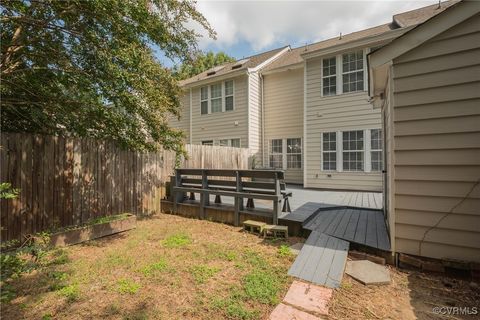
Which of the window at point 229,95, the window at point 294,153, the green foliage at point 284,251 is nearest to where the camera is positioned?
the green foliage at point 284,251

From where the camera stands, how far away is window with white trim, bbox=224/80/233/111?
13.3 m

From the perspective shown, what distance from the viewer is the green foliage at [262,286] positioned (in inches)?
108

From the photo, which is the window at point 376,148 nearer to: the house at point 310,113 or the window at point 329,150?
the house at point 310,113

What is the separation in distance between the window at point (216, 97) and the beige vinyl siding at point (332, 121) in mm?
5108

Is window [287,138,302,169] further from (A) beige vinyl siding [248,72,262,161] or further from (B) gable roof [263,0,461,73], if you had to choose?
(B) gable roof [263,0,461,73]

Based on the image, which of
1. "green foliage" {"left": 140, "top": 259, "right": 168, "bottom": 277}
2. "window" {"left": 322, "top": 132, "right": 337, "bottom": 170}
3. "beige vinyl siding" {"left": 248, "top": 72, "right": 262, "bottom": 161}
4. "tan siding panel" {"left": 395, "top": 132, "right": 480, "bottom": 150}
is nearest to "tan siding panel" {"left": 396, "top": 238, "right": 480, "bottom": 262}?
"tan siding panel" {"left": 395, "top": 132, "right": 480, "bottom": 150}

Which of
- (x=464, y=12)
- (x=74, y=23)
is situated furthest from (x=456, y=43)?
(x=74, y=23)

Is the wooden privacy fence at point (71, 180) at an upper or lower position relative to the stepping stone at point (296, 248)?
upper

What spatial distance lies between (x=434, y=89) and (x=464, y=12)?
3.10 feet

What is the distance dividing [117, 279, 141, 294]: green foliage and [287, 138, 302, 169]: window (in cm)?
1003

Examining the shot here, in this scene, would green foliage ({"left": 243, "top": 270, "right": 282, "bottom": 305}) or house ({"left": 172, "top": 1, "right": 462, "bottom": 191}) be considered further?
house ({"left": 172, "top": 1, "right": 462, "bottom": 191})

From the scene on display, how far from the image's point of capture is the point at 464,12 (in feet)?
9.98

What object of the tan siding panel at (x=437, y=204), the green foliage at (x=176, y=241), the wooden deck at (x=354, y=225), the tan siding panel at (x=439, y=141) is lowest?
the green foliage at (x=176, y=241)

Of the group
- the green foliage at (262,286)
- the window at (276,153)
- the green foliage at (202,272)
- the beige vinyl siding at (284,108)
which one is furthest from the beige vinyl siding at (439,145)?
the window at (276,153)
